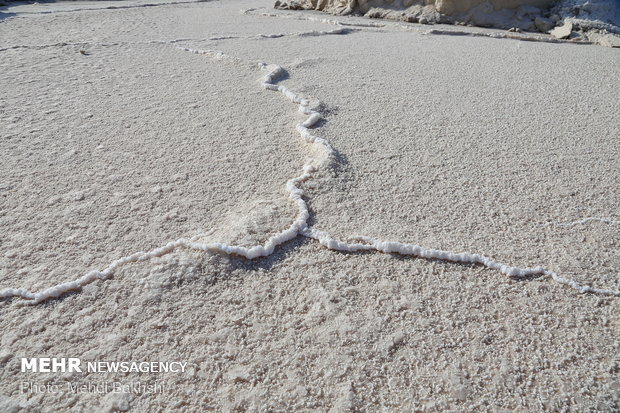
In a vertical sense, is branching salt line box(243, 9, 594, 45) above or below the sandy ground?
above

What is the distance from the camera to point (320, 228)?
120 centimetres

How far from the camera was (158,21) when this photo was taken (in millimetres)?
3578

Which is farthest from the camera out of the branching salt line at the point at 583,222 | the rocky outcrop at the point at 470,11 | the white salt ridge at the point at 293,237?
the rocky outcrop at the point at 470,11

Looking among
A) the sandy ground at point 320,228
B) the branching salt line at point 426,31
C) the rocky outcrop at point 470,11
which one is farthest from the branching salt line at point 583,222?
the rocky outcrop at point 470,11

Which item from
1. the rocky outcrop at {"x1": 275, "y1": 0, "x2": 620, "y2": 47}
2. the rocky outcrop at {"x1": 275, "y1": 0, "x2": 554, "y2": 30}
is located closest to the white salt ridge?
the rocky outcrop at {"x1": 275, "y1": 0, "x2": 620, "y2": 47}

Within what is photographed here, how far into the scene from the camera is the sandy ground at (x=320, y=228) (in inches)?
33.7

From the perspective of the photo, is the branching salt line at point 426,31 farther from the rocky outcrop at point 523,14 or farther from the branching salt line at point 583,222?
the branching salt line at point 583,222

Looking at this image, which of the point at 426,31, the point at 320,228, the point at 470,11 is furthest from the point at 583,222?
the point at 470,11

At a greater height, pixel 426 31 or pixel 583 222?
pixel 426 31

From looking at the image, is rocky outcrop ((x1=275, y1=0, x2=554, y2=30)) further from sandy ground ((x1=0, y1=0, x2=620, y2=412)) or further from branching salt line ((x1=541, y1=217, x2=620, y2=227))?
branching salt line ((x1=541, y1=217, x2=620, y2=227))

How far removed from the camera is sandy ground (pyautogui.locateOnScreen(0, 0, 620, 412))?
2.81 ft

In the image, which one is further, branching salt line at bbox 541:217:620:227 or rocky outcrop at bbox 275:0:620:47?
rocky outcrop at bbox 275:0:620:47

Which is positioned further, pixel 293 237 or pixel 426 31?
pixel 426 31

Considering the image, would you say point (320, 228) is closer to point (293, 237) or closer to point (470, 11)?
point (293, 237)
